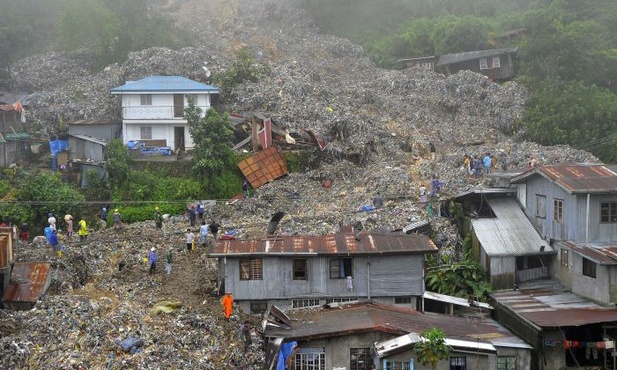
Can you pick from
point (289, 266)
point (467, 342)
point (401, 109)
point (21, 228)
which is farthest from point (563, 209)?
point (21, 228)

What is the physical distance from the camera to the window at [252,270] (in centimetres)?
2600

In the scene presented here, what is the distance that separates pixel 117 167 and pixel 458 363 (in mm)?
22717

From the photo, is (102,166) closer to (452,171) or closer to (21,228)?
(21,228)

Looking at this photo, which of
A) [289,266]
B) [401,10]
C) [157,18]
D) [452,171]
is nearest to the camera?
[289,266]

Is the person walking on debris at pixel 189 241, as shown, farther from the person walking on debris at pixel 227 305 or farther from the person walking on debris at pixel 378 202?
the person walking on debris at pixel 378 202

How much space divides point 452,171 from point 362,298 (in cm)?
1381

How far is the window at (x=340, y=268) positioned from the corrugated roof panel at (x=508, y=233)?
20.0 feet

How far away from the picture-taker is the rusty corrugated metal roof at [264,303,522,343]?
22922mm

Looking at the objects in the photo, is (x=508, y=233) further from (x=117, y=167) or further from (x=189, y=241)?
(x=117, y=167)

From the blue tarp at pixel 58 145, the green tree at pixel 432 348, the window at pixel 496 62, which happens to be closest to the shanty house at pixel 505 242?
the green tree at pixel 432 348

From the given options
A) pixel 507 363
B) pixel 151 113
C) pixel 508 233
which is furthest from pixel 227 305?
pixel 151 113

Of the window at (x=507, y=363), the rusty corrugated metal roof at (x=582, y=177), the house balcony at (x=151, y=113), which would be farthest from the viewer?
the house balcony at (x=151, y=113)

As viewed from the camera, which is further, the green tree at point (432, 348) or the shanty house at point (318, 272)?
the shanty house at point (318, 272)

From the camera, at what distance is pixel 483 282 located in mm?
28672
